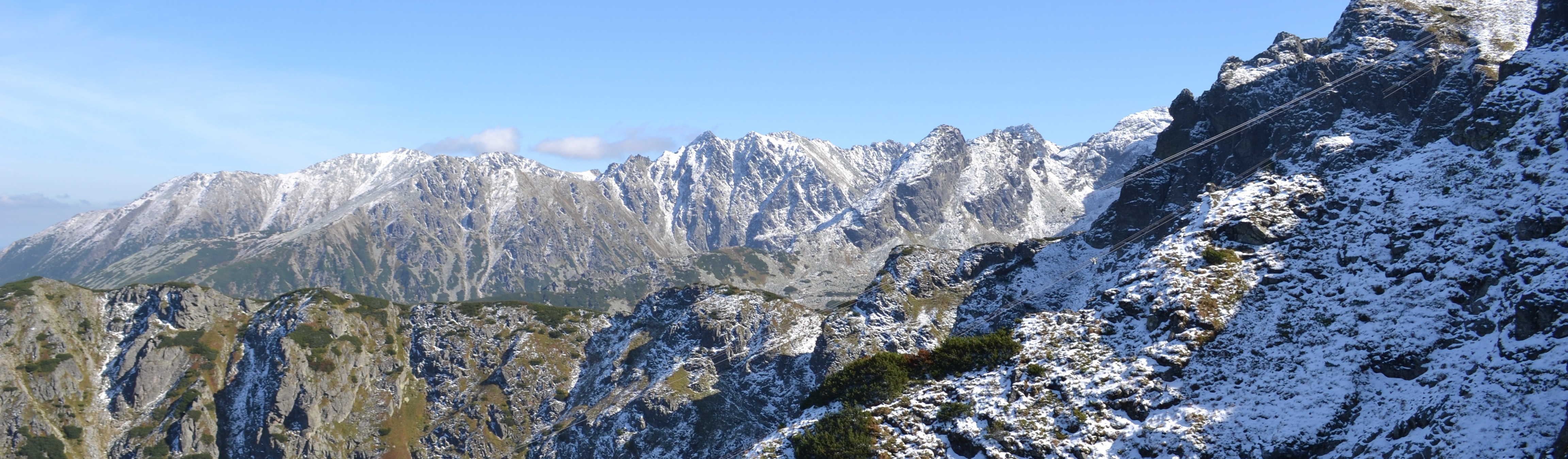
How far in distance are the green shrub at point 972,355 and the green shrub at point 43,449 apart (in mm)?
189046

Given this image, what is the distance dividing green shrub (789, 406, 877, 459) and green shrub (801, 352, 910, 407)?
2.22 meters

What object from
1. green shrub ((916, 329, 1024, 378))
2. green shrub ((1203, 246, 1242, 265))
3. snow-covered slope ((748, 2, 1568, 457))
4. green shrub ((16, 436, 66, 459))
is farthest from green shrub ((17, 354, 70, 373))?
green shrub ((1203, 246, 1242, 265))

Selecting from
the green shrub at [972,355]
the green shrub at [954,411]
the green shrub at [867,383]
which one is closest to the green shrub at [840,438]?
the green shrub at [867,383]

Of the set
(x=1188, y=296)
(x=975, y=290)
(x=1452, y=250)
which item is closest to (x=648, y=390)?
(x=975, y=290)

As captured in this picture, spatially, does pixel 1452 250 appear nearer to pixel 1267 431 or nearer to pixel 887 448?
pixel 1267 431

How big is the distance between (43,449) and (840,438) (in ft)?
617

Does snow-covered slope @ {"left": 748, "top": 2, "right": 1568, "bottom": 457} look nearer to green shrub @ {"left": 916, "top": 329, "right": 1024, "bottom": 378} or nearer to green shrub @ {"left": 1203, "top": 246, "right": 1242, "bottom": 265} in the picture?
green shrub @ {"left": 1203, "top": 246, "right": 1242, "bottom": 265}

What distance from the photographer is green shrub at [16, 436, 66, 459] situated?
584ft

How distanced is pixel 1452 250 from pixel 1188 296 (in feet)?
62.5

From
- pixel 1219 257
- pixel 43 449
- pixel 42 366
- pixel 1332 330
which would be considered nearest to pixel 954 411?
pixel 1219 257

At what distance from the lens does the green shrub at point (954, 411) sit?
73.4m

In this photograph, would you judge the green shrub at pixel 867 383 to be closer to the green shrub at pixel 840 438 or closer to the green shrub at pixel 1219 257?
the green shrub at pixel 840 438

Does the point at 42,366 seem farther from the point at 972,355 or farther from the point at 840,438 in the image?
the point at 972,355

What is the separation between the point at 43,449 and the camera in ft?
589
